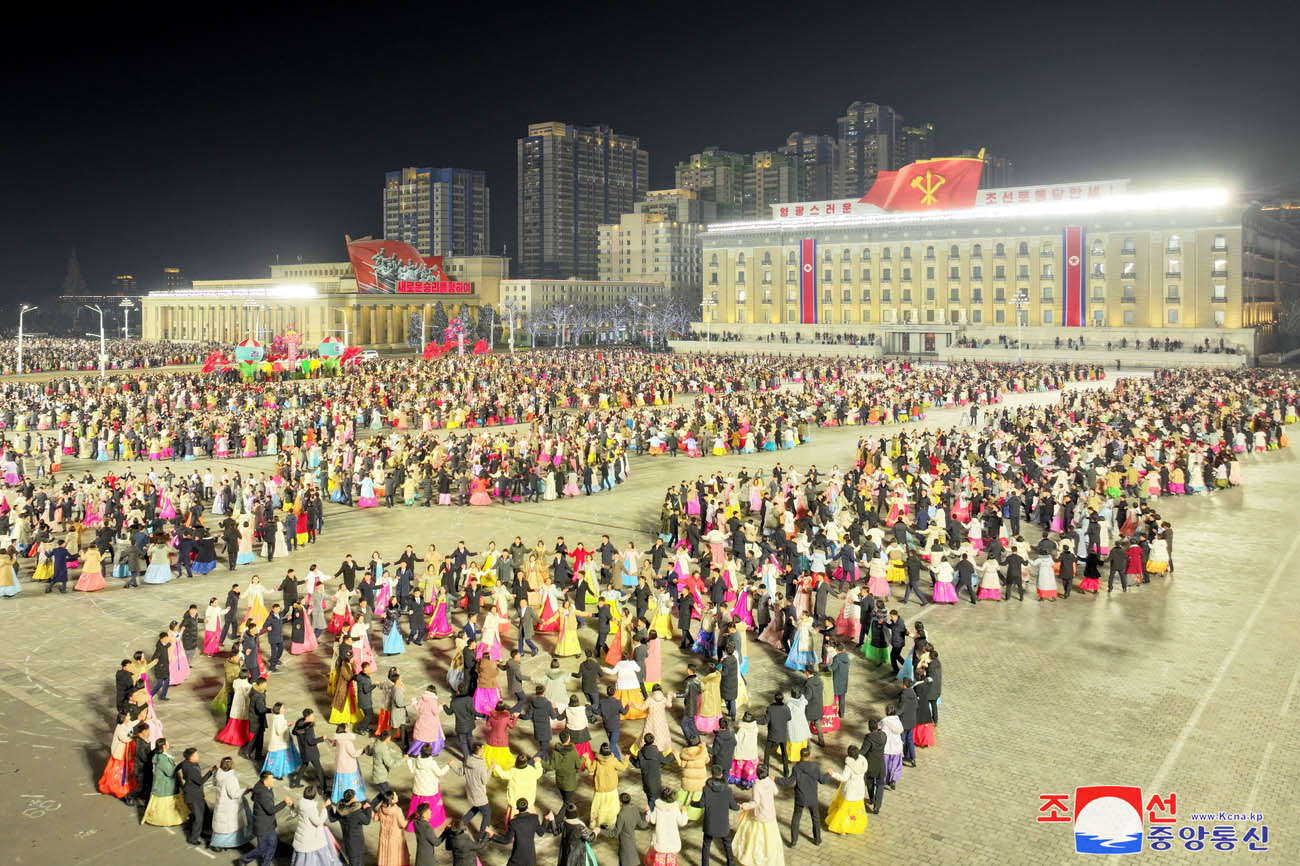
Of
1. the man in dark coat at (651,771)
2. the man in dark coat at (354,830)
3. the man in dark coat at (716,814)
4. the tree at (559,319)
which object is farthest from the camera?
the tree at (559,319)

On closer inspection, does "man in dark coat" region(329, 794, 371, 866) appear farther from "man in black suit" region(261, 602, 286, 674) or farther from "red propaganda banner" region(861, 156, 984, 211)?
"red propaganda banner" region(861, 156, 984, 211)

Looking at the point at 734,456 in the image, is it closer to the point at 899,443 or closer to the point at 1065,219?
the point at 899,443

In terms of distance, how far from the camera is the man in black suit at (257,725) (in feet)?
42.9

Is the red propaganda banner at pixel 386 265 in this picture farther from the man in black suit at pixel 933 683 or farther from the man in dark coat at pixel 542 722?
the man in black suit at pixel 933 683

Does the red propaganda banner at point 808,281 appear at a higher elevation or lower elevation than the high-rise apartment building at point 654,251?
lower

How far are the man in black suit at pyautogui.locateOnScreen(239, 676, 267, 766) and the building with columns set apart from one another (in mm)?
102773

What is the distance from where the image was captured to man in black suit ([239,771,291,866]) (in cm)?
1059

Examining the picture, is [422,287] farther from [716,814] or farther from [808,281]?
Result: [716,814]

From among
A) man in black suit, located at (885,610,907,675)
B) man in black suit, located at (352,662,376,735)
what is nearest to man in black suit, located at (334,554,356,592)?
man in black suit, located at (352,662,376,735)

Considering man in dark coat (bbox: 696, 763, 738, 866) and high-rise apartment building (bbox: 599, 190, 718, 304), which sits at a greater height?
high-rise apartment building (bbox: 599, 190, 718, 304)

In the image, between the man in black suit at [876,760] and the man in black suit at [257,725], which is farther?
the man in black suit at [257,725]

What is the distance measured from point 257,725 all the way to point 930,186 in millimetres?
99996
